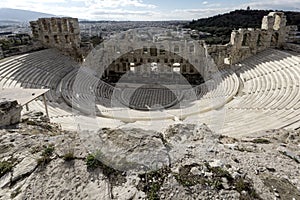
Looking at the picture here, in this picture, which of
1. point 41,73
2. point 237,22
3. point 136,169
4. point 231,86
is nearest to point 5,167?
point 136,169

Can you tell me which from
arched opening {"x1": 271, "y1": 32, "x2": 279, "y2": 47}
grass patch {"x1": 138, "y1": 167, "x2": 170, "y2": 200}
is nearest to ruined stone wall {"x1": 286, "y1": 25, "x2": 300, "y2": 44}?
arched opening {"x1": 271, "y1": 32, "x2": 279, "y2": 47}

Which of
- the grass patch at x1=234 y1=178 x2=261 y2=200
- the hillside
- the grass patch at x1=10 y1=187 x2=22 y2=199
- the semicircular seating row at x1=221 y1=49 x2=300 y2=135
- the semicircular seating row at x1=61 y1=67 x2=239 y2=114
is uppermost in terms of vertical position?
the hillside

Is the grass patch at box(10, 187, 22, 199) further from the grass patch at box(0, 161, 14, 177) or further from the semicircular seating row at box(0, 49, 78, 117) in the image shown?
the semicircular seating row at box(0, 49, 78, 117)

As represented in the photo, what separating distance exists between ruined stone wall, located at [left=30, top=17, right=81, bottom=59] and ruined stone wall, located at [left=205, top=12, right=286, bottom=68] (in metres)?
16.9

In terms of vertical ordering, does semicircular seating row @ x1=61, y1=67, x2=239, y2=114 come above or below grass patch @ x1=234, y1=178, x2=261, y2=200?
below

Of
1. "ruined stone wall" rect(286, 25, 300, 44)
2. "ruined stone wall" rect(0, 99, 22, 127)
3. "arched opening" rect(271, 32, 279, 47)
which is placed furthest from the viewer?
"ruined stone wall" rect(286, 25, 300, 44)

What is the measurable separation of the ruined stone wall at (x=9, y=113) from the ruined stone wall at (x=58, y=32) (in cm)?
2062

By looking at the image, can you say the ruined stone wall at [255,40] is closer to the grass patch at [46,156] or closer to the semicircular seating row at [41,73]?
the semicircular seating row at [41,73]

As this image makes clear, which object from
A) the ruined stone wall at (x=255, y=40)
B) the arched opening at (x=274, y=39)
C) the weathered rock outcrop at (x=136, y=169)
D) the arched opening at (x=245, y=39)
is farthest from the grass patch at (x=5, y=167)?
the arched opening at (x=274, y=39)

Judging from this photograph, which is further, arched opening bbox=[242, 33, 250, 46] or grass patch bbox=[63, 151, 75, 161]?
arched opening bbox=[242, 33, 250, 46]

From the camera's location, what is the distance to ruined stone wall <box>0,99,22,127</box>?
6.90 metres

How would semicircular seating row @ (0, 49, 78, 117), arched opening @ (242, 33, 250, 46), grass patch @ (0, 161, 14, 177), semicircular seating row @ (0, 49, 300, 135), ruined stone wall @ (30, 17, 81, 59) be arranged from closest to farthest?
grass patch @ (0, 161, 14, 177), semicircular seating row @ (0, 49, 300, 135), semicircular seating row @ (0, 49, 78, 117), arched opening @ (242, 33, 250, 46), ruined stone wall @ (30, 17, 81, 59)

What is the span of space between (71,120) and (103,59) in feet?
55.8

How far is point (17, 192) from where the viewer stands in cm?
377
